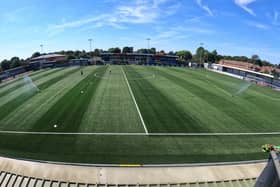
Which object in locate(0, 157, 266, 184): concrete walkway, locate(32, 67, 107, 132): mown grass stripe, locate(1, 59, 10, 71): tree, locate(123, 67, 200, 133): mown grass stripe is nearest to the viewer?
locate(0, 157, 266, 184): concrete walkway

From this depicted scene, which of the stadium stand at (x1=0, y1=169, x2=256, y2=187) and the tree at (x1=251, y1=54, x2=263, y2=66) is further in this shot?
the tree at (x1=251, y1=54, x2=263, y2=66)

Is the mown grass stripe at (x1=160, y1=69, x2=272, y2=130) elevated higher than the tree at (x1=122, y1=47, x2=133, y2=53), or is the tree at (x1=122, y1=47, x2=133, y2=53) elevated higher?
the tree at (x1=122, y1=47, x2=133, y2=53)

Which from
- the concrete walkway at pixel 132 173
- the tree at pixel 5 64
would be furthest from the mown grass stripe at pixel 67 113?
the tree at pixel 5 64

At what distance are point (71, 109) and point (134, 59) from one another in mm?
82931

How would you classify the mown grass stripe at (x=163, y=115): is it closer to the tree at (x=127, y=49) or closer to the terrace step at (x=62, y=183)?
the terrace step at (x=62, y=183)

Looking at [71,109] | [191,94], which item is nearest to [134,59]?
[191,94]

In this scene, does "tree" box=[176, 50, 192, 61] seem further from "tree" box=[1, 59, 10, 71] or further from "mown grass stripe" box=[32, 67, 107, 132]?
"mown grass stripe" box=[32, 67, 107, 132]

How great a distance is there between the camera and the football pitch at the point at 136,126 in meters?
13.9

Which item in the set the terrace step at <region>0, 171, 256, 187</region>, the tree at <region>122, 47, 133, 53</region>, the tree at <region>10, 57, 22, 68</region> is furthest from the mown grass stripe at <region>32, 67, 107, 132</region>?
the tree at <region>122, 47, 133, 53</region>

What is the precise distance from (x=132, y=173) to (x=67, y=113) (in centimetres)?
1161

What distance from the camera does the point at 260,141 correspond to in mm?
15992

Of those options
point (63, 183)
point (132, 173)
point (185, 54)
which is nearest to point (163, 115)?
point (132, 173)

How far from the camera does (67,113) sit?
2108 centimetres

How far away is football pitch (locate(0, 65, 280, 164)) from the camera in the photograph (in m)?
13.9
